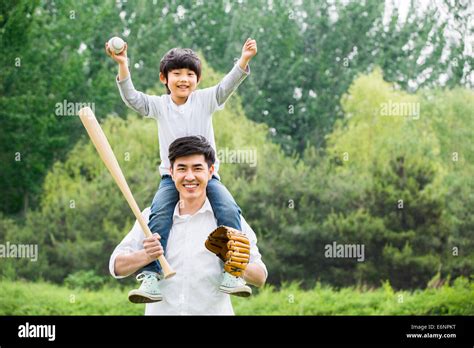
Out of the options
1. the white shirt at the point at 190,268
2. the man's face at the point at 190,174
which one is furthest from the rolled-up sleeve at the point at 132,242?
the man's face at the point at 190,174

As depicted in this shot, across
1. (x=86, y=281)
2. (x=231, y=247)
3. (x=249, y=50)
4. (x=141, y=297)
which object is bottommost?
(x=86, y=281)

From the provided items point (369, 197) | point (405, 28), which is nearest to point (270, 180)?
point (369, 197)

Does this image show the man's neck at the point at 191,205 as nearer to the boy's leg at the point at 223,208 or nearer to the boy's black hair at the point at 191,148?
the boy's leg at the point at 223,208

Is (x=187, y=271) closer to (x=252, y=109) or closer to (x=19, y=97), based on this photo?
(x=19, y=97)

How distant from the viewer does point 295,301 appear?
1400cm

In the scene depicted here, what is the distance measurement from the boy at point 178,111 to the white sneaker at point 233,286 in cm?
23

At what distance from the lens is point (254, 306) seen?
45.1ft

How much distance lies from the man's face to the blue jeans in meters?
0.16

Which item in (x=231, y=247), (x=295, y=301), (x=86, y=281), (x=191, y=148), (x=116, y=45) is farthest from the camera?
(x=86, y=281)

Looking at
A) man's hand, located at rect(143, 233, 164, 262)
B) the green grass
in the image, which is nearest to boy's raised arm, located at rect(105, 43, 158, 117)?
man's hand, located at rect(143, 233, 164, 262)

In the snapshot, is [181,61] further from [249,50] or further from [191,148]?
[191,148]

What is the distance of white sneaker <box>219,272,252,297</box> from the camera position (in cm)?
375

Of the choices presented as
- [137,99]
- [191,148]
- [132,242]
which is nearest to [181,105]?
[137,99]
